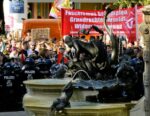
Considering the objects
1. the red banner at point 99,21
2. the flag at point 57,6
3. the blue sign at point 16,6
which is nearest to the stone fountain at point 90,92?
the red banner at point 99,21

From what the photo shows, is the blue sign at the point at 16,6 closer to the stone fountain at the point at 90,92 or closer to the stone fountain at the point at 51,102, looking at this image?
the stone fountain at the point at 51,102

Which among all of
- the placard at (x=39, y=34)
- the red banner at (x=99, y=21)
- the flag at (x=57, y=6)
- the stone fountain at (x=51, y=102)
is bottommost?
the stone fountain at (x=51, y=102)

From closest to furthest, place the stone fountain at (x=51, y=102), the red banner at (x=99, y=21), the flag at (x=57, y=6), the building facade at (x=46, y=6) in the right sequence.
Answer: the stone fountain at (x=51, y=102), the red banner at (x=99, y=21), the flag at (x=57, y=6), the building facade at (x=46, y=6)

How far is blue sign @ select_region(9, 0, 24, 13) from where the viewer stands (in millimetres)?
31703

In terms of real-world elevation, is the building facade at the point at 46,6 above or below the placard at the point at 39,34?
above

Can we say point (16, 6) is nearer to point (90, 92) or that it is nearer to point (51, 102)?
point (51, 102)

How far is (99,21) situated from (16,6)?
10.4 meters

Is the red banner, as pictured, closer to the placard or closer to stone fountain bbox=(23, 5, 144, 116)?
the placard

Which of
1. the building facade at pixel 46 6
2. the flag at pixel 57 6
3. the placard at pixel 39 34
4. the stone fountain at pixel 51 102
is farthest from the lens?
the building facade at pixel 46 6

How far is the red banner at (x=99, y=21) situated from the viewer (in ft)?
69.6

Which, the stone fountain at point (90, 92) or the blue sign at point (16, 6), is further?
the blue sign at point (16, 6)

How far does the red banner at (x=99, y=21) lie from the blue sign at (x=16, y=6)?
962cm

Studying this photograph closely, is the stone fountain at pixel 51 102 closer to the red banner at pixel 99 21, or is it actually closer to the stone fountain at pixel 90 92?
the stone fountain at pixel 90 92

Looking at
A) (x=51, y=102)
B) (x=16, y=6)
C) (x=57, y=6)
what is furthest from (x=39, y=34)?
(x=51, y=102)
